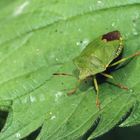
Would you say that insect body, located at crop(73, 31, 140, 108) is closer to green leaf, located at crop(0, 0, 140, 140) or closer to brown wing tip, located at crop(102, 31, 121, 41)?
brown wing tip, located at crop(102, 31, 121, 41)

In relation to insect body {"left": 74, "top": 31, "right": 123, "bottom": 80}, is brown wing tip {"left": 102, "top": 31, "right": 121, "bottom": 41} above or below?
above

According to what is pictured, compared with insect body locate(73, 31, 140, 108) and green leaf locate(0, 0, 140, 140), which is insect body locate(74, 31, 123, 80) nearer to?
insect body locate(73, 31, 140, 108)

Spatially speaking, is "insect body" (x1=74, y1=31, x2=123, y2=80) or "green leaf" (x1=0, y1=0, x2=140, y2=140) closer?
"green leaf" (x1=0, y1=0, x2=140, y2=140)

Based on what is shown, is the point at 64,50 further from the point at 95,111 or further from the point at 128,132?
the point at 128,132

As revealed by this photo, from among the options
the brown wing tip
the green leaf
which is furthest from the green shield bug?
the green leaf

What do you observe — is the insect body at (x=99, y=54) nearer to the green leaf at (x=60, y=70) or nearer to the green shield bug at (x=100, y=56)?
the green shield bug at (x=100, y=56)

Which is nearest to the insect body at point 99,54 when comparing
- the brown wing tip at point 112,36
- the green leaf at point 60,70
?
the brown wing tip at point 112,36
